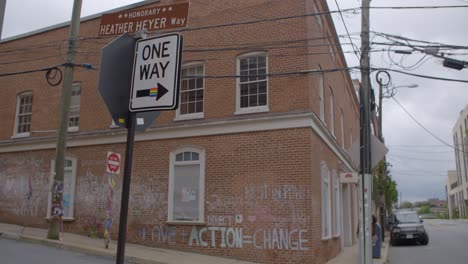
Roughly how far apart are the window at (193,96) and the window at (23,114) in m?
8.02

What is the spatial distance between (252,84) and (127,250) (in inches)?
252

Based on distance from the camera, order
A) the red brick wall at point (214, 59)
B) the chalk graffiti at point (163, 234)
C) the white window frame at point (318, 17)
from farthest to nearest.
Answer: the white window frame at point (318, 17) < the chalk graffiti at point (163, 234) < the red brick wall at point (214, 59)

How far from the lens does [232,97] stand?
1470 cm

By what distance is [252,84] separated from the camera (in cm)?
1465

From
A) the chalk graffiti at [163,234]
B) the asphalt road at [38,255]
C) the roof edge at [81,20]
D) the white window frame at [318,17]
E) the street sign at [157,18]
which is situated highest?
the roof edge at [81,20]

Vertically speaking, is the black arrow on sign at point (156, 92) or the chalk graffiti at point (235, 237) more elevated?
the black arrow on sign at point (156, 92)

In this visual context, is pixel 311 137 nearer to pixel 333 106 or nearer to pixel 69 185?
pixel 333 106

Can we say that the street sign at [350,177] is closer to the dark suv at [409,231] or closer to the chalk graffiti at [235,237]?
the chalk graffiti at [235,237]

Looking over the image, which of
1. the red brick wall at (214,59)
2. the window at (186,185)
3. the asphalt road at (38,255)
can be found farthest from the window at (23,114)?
the window at (186,185)

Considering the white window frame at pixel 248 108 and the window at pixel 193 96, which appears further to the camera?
the window at pixel 193 96

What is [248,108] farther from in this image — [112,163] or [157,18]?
[157,18]

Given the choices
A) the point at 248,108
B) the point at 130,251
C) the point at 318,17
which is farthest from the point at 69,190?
the point at 318,17

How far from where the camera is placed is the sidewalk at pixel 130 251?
1262cm

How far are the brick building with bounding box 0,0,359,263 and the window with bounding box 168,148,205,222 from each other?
0.11ft
